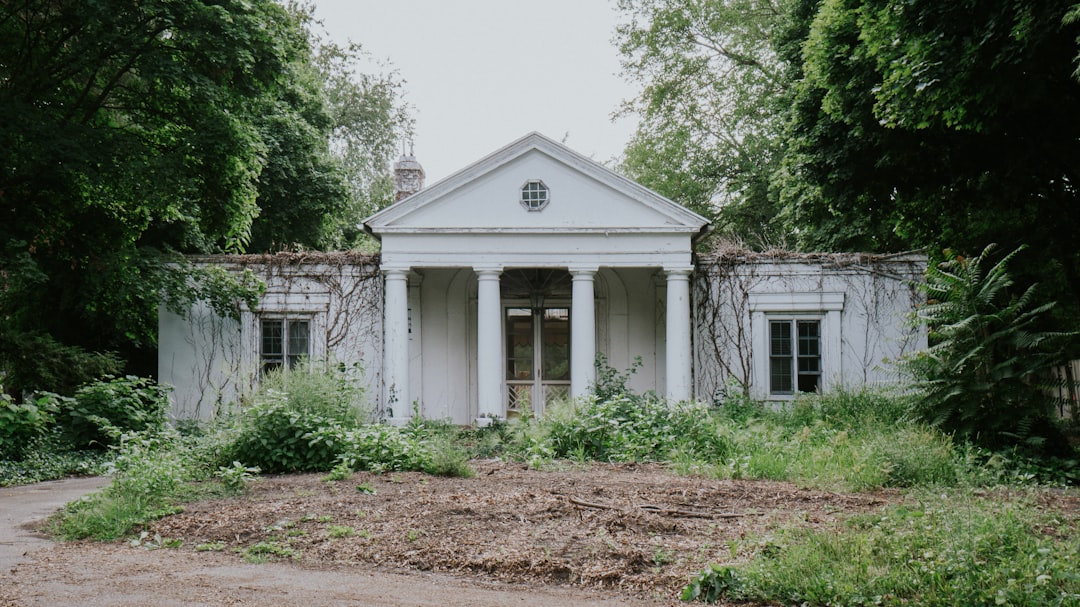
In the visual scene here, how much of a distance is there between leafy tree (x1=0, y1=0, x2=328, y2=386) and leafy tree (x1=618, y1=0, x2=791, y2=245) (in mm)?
14762

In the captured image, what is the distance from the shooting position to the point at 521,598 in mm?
4691

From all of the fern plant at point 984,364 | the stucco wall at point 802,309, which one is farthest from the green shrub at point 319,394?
the stucco wall at point 802,309

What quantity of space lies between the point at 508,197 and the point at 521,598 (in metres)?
11.3

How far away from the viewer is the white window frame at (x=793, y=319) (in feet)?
52.5

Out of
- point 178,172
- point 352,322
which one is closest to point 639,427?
point 352,322

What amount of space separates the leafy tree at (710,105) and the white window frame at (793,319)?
367 inches

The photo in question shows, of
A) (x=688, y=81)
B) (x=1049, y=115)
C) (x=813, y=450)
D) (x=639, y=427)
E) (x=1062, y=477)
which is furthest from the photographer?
(x=688, y=81)

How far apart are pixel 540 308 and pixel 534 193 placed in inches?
119

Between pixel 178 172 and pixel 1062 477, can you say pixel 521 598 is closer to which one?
pixel 1062 477

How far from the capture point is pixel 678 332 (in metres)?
15.2

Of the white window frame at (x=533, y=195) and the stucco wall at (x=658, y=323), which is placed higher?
the white window frame at (x=533, y=195)

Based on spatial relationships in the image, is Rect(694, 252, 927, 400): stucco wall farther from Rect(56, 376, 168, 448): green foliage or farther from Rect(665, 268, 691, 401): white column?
Rect(56, 376, 168, 448): green foliage

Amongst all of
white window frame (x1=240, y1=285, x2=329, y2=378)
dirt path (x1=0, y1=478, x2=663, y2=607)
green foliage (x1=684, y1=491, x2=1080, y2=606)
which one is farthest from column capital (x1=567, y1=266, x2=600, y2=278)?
dirt path (x1=0, y1=478, x2=663, y2=607)

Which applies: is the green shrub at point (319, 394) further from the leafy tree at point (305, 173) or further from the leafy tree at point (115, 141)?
the leafy tree at point (305, 173)
